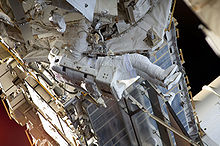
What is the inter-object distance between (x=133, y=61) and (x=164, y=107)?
65 cm

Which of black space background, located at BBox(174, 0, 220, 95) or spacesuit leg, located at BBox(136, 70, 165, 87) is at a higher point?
spacesuit leg, located at BBox(136, 70, 165, 87)

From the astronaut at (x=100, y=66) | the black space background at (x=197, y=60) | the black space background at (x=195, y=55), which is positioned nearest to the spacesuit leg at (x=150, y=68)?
the astronaut at (x=100, y=66)

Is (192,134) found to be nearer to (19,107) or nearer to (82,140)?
(82,140)

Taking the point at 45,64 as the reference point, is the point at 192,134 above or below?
below

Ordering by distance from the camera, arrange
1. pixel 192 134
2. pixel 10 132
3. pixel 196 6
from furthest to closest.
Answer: pixel 10 132
pixel 192 134
pixel 196 6

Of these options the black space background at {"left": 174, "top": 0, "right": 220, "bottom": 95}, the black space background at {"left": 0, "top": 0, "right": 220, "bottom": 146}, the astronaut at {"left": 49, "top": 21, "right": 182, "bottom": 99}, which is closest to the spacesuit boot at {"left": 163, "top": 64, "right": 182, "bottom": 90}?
the astronaut at {"left": 49, "top": 21, "right": 182, "bottom": 99}

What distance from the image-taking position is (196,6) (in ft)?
2.06

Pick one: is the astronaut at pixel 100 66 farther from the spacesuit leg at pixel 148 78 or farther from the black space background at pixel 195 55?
the black space background at pixel 195 55

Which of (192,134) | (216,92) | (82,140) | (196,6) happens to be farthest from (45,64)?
(196,6)

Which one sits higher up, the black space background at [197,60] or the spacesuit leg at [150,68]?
the spacesuit leg at [150,68]

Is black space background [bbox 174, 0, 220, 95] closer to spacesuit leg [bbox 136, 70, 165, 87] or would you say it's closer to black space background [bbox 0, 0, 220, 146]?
black space background [bbox 0, 0, 220, 146]

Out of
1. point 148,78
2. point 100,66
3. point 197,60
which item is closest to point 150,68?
point 148,78

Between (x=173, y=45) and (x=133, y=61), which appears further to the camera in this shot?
(x=173, y=45)

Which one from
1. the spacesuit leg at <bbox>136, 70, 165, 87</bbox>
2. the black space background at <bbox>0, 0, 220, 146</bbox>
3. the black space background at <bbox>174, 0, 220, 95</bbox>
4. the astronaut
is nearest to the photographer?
the astronaut
